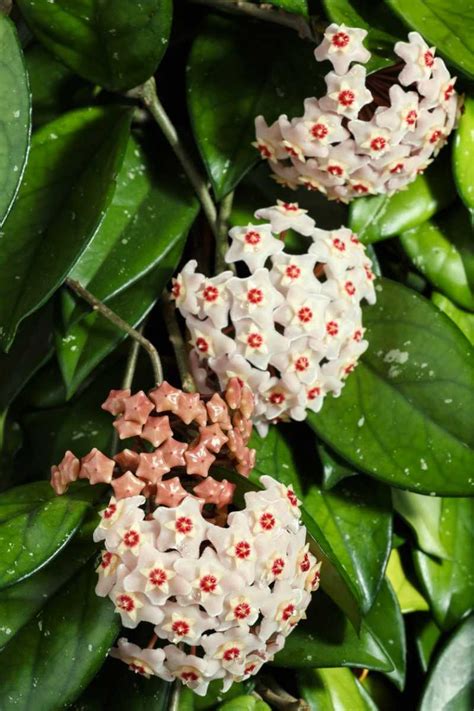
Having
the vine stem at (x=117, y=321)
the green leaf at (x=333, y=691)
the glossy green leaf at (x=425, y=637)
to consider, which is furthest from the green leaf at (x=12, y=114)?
the glossy green leaf at (x=425, y=637)

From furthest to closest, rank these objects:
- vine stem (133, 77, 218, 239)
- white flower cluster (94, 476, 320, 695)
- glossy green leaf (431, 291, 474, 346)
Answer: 1. glossy green leaf (431, 291, 474, 346)
2. vine stem (133, 77, 218, 239)
3. white flower cluster (94, 476, 320, 695)

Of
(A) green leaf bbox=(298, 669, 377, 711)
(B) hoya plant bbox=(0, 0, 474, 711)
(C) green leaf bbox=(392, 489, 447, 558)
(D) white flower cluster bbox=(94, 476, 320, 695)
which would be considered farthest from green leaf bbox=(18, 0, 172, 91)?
(A) green leaf bbox=(298, 669, 377, 711)

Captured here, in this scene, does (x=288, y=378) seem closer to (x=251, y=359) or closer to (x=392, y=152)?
(x=251, y=359)

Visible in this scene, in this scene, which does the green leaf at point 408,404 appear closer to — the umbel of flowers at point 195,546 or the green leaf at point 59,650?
the umbel of flowers at point 195,546

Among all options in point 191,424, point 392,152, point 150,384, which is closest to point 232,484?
point 191,424

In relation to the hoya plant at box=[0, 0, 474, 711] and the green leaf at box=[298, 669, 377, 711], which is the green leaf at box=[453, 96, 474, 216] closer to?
the hoya plant at box=[0, 0, 474, 711]
